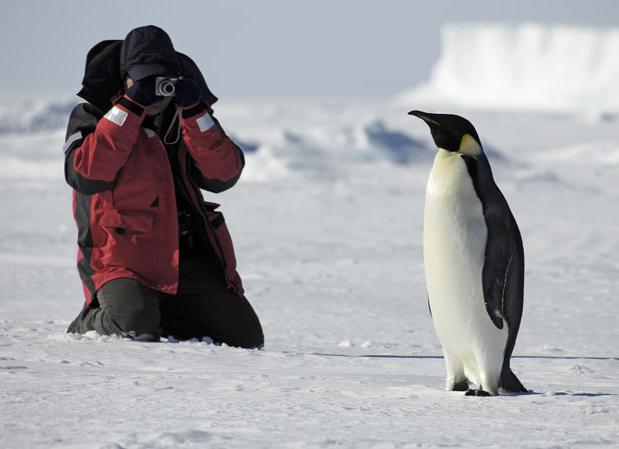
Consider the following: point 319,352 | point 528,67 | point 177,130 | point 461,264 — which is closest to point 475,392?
point 461,264

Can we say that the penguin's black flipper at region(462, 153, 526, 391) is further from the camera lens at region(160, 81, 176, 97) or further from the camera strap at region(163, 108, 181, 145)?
the camera strap at region(163, 108, 181, 145)

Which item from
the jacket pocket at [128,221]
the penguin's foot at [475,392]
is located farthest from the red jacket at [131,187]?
the penguin's foot at [475,392]

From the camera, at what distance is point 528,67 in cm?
6606

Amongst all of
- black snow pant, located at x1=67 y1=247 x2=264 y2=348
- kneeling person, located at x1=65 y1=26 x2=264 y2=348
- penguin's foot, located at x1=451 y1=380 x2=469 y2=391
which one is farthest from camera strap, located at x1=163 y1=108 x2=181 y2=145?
penguin's foot, located at x1=451 y1=380 x2=469 y2=391

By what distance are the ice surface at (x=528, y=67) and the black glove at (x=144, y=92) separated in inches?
2220

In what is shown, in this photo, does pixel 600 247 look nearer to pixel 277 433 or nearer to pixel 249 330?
pixel 249 330

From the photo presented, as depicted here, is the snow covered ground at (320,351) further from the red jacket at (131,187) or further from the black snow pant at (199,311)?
the red jacket at (131,187)

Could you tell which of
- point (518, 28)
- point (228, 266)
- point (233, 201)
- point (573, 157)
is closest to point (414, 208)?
point (233, 201)

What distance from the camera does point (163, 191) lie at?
12.0 feet

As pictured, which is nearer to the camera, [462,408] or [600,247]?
[462,408]

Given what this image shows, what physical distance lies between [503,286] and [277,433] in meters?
0.93

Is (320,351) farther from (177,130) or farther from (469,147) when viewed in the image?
(469,147)

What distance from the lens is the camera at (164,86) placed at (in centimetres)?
356

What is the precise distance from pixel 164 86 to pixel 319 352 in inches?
44.4
